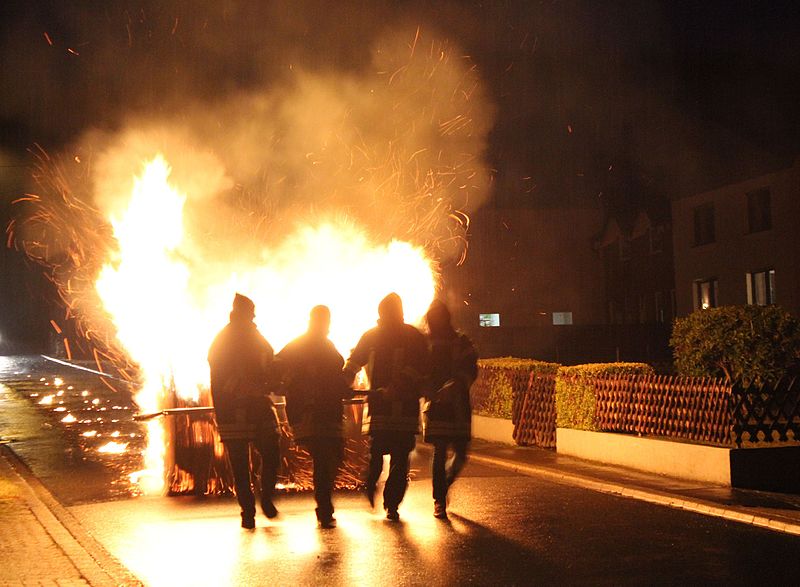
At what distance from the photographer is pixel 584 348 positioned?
36781 millimetres

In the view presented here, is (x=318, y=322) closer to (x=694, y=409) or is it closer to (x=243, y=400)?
(x=243, y=400)

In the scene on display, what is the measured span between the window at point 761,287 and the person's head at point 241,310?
23.6 meters

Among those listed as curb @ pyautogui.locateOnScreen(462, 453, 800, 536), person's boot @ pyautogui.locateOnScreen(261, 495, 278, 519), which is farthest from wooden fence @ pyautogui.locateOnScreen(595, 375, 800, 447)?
person's boot @ pyautogui.locateOnScreen(261, 495, 278, 519)

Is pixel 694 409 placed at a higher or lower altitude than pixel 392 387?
lower

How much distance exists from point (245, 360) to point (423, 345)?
63.6 inches

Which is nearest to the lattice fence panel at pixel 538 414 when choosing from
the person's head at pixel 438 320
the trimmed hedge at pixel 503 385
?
the trimmed hedge at pixel 503 385

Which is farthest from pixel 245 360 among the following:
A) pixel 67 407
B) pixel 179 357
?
pixel 67 407

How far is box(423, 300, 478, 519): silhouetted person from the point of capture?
29.9 ft

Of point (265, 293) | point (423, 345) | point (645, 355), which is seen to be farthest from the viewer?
point (645, 355)

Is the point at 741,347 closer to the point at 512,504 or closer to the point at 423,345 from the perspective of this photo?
the point at 512,504

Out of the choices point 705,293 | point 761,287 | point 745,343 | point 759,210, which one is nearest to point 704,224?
point 705,293

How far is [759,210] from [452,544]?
960 inches

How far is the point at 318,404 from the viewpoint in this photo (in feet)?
28.5

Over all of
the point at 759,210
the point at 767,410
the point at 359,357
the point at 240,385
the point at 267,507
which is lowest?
the point at 267,507
